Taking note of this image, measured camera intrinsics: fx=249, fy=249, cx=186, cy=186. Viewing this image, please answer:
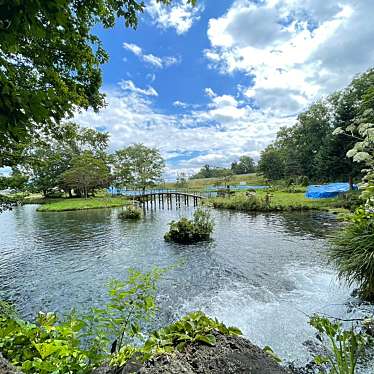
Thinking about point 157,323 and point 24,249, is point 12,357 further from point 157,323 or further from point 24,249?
point 24,249

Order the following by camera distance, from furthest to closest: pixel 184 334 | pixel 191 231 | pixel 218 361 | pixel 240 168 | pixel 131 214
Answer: pixel 240 168 < pixel 131 214 < pixel 191 231 < pixel 184 334 < pixel 218 361

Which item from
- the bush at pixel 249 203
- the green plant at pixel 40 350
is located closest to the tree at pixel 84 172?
the bush at pixel 249 203

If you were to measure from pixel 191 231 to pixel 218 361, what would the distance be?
10.0 m

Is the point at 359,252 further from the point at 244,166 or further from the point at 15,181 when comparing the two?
the point at 244,166

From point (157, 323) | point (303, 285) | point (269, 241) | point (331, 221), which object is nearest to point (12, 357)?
point (157, 323)

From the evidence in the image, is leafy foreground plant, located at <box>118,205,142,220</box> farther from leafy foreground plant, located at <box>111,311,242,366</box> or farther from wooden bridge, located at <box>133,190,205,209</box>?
leafy foreground plant, located at <box>111,311,242,366</box>

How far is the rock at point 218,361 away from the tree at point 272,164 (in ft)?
170

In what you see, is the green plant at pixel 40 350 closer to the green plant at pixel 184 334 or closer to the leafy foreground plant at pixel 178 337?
the leafy foreground plant at pixel 178 337

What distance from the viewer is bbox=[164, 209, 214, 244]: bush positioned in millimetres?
11562

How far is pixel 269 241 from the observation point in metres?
10.9

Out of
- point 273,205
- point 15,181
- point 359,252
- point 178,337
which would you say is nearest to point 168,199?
point 273,205

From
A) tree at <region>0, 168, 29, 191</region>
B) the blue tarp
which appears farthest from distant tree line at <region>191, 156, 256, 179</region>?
tree at <region>0, 168, 29, 191</region>

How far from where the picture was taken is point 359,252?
13.7 feet

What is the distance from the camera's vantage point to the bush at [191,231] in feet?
37.9
